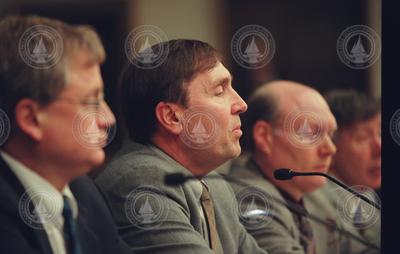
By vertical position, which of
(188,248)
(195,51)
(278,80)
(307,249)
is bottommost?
(307,249)

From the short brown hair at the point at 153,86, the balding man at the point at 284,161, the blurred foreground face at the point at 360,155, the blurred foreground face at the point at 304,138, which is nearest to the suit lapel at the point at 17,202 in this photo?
the short brown hair at the point at 153,86

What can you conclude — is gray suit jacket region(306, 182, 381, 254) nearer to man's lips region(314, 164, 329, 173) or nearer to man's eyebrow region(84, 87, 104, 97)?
man's lips region(314, 164, 329, 173)

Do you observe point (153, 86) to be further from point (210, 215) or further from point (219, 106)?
point (210, 215)

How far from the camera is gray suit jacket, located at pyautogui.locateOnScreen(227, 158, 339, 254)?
2361mm

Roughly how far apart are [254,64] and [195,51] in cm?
29

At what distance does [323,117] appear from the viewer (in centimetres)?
258

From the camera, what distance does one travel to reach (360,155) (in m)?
2.93

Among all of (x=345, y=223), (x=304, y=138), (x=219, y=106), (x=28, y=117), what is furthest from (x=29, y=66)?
(x=345, y=223)

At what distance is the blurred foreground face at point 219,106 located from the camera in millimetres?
2193

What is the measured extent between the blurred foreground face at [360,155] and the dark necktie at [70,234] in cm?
96

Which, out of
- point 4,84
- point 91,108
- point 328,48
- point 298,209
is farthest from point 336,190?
point 4,84

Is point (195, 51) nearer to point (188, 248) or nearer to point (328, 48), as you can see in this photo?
point (188, 248)

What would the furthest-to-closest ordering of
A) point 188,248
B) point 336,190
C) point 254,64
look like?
1. point 336,190
2. point 254,64
3. point 188,248

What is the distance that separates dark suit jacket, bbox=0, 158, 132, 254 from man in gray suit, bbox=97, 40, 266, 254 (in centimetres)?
7
